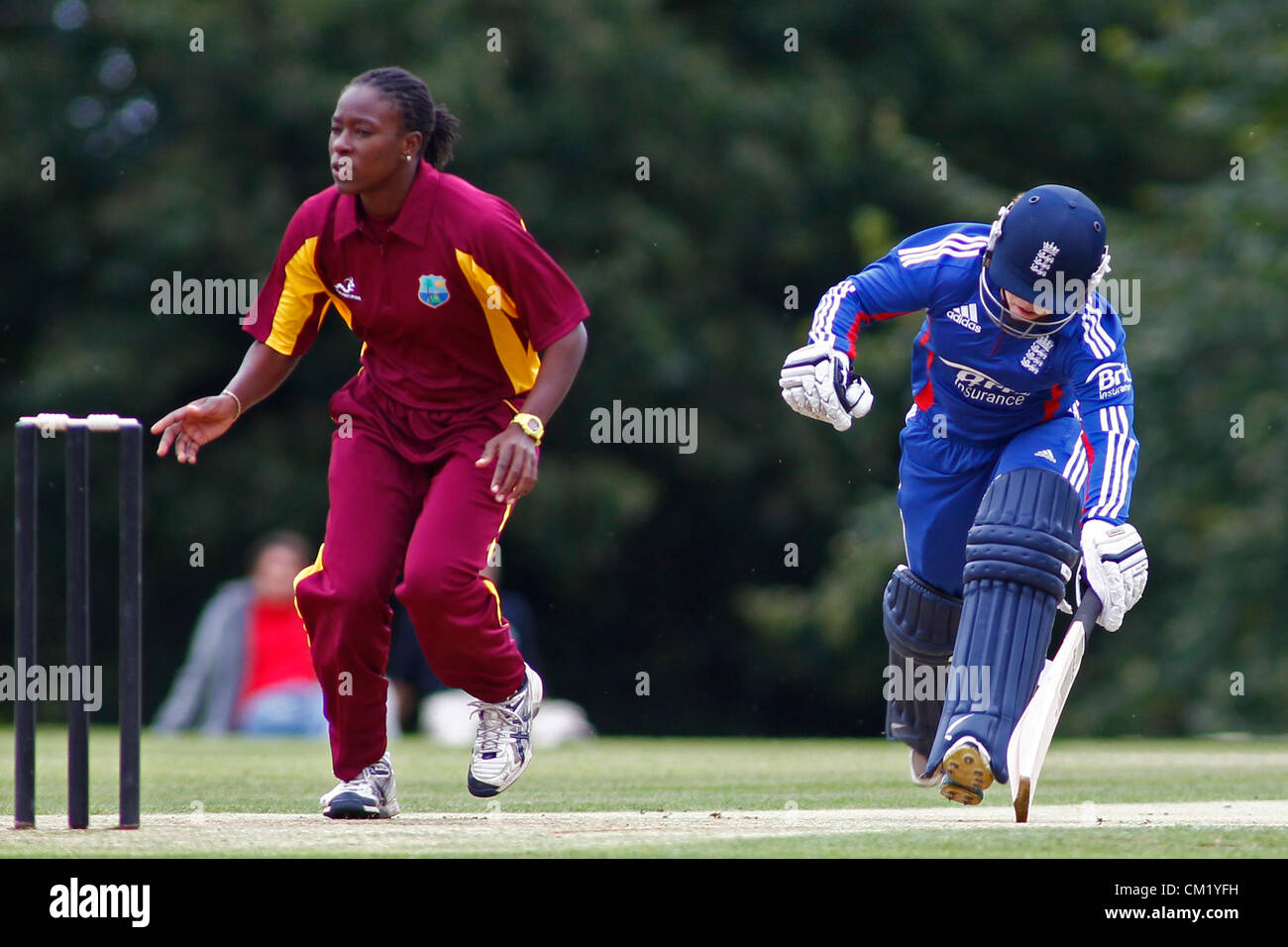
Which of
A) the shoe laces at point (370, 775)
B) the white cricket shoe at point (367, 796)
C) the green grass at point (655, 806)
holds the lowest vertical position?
the green grass at point (655, 806)

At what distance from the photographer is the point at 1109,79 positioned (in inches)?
792

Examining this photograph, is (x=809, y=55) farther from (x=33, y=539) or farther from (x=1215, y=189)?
(x=33, y=539)

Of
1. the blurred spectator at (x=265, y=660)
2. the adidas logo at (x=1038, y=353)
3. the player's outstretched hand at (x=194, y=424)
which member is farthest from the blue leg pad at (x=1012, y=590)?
the blurred spectator at (x=265, y=660)

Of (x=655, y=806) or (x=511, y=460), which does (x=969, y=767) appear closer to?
(x=655, y=806)

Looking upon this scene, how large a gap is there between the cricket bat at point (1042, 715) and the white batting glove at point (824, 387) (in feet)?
2.93

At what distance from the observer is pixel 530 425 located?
5.33m

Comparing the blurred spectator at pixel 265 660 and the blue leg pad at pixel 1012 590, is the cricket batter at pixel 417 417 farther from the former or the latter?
the blurred spectator at pixel 265 660

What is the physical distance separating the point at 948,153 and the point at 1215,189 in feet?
13.5

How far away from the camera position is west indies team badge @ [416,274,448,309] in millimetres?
5461

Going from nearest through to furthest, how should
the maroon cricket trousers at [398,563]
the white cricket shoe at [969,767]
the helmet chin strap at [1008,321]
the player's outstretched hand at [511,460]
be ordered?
the white cricket shoe at [969,767] < the player's outstretched hand at [511,460] < the maroon cricket trousers at [398,563] < the helmet chin strap at [1008,321]

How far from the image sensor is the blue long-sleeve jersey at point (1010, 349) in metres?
5.75

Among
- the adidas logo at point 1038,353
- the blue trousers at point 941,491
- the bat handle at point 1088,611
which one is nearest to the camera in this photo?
the bat handle at point 1088,611

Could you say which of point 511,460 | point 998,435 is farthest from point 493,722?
point 998,435

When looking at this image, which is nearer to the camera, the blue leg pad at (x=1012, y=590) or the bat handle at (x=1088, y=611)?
the blue leg pad at (x=1012, y=590)
